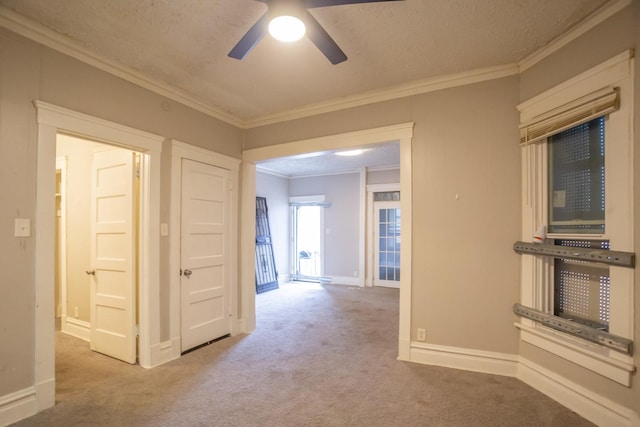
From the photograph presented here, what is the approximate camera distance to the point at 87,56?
2.31 metres

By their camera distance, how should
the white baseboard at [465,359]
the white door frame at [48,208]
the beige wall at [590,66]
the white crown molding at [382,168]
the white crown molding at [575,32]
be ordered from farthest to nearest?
the white crown molding at [382,168] → the white baseboard at [465,359] → the white door frame at [48,208] → the white crown molding at [575,32] → the beige wall at [590,66]

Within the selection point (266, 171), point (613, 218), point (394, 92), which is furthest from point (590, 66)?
point (266, 171)

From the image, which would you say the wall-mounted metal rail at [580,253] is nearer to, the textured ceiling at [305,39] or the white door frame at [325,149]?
the white door frame at [325,149]

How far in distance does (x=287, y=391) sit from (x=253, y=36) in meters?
2.52

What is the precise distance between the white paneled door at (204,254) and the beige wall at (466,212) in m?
2.09

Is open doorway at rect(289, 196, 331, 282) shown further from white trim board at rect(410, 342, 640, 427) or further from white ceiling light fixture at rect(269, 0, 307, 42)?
white ceiling light fixture at rect(269, 0, 307, 42)

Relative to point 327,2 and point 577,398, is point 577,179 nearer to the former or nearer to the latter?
point 577,398

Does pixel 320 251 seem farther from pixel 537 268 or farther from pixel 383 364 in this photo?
pixel 537 268

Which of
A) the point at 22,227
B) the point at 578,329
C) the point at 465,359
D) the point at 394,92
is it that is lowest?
the point at 465,359

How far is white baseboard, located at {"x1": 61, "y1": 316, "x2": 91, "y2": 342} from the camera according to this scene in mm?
3422

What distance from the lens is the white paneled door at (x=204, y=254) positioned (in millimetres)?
3070

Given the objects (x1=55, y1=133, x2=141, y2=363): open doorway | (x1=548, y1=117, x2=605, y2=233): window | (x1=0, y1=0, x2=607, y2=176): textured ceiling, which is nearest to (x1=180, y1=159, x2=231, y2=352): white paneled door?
(x1=55, y1=133, x2=141, y2=363): open doorway

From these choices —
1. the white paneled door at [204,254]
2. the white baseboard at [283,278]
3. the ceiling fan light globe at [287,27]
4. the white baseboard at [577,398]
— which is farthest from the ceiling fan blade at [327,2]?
the white baseboard at [283,278]

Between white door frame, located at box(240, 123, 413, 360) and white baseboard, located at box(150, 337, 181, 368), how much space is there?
879 millimetres
